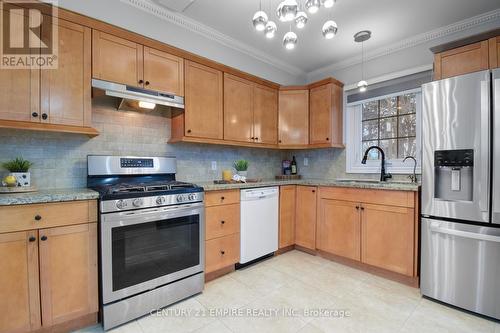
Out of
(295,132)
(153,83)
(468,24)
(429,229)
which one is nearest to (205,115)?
(153,83)

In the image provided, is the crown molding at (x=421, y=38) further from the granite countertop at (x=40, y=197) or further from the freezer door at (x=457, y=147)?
the granite countertop at (x=40, y=197)

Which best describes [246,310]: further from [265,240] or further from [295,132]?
[295,132]

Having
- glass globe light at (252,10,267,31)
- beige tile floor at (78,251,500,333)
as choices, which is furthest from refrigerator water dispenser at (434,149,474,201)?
glass globe light at (252,10,267,31)

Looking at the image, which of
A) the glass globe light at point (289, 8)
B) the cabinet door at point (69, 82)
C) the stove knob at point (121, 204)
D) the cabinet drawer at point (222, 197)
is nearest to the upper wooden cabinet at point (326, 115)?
the cabinet drawer at point (222, 197)

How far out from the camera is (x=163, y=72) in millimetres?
2221

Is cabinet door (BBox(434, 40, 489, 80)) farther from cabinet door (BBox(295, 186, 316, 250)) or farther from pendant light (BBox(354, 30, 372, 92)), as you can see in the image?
cabinet door (BBox(295, 186, 316, 250))

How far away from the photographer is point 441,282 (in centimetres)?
193

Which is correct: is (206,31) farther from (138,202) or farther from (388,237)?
(388,237)

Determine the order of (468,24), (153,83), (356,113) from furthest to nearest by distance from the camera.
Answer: (356,113), (468,24), (153,83)

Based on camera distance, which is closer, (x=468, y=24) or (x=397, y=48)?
(x=468, y=24)

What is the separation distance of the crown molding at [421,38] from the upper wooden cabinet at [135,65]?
2.35 meters

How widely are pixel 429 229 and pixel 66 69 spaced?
10.6 ft

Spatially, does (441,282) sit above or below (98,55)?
below

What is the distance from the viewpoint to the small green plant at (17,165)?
1683 mm
